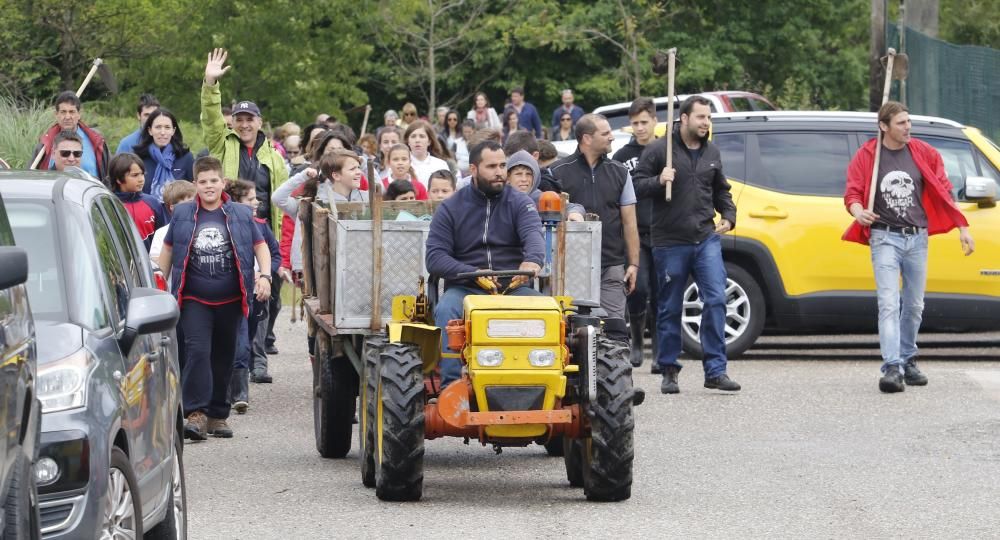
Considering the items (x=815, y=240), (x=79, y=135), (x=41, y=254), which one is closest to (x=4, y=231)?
(x=41, y=254)

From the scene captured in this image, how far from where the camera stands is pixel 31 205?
7.06 metres

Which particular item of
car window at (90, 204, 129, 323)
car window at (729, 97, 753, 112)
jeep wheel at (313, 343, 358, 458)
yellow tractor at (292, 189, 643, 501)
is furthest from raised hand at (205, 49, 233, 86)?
car window at (729, 97, 753, 112)

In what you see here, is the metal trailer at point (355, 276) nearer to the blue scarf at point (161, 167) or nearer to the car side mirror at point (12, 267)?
the blue scarf at point (161, 167)

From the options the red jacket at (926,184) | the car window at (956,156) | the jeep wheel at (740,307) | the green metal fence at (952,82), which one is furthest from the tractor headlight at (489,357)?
the green metal fence at (952,82)

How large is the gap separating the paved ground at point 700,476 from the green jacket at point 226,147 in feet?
5.36

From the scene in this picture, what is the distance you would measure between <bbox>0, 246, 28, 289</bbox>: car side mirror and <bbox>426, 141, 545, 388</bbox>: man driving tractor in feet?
15.4

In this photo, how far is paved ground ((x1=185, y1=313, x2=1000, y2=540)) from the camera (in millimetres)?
8594

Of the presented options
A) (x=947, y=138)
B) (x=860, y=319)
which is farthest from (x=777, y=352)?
(x=947, y=138)

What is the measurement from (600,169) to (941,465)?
3.56 m

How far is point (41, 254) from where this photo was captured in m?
6.90

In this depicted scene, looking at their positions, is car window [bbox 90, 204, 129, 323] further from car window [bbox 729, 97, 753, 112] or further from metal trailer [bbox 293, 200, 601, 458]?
car window [bbox 729, 97, 753, 112]

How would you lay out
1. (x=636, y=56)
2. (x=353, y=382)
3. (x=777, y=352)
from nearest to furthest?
(x=353, y=382)
(x=777, y=352)
(x=636, y=56)

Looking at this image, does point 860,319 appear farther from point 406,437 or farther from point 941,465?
point 406,437

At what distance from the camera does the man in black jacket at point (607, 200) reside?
42.3 feet
